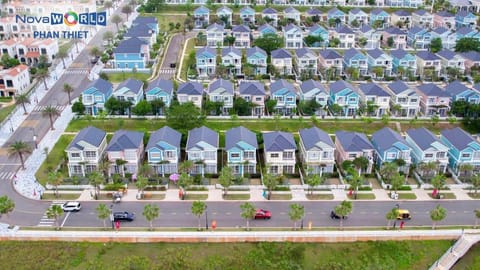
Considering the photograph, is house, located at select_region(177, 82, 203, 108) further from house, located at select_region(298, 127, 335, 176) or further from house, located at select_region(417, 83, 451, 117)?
house, located at select_region(417, 83, 451, 117)

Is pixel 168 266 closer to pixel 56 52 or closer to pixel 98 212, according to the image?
pixel 98 212

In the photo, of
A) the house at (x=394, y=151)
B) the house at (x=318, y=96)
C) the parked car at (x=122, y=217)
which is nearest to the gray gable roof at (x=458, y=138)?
the house at (x=394, y=151)

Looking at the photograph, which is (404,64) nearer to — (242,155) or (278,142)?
(278,142)

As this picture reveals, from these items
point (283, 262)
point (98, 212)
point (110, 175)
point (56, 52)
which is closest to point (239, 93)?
point (110, 175)

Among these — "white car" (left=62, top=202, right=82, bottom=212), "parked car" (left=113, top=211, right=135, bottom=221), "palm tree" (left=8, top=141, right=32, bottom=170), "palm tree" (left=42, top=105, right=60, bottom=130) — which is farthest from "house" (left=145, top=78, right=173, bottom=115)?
"parked car" (left=113, top=211, right=135, bottom=221)

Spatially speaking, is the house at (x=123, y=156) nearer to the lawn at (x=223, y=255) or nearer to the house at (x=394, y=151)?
the lawn at (x=223, y=255)

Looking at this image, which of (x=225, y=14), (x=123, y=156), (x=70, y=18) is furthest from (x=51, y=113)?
(x=225, y=14)
